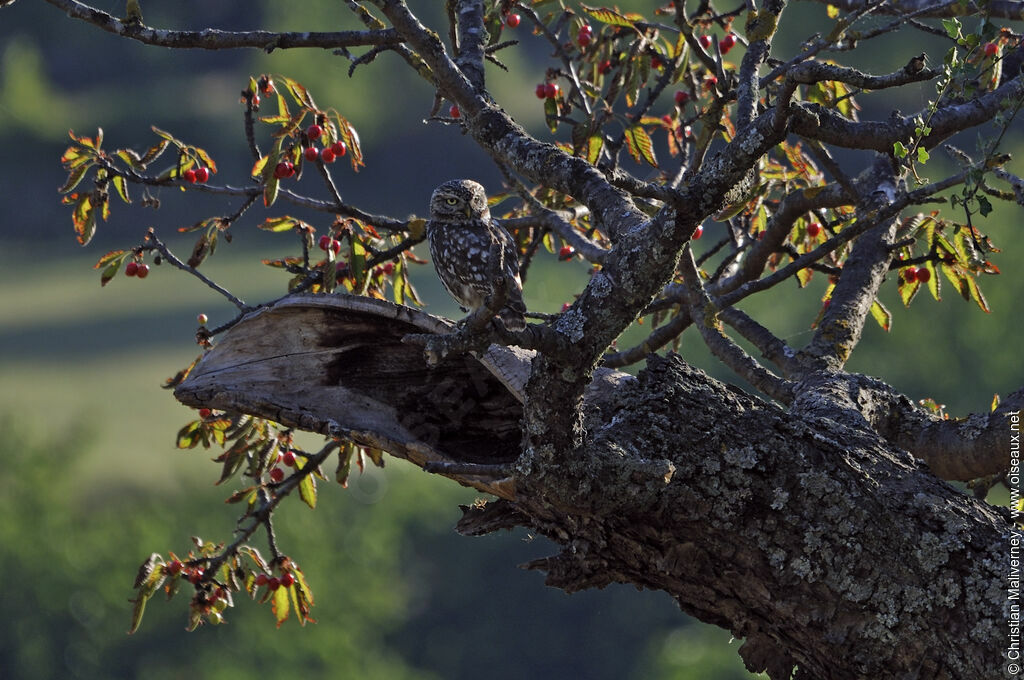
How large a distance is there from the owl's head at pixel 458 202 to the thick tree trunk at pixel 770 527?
4.29 ft

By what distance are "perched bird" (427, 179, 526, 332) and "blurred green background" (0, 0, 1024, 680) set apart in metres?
1.73

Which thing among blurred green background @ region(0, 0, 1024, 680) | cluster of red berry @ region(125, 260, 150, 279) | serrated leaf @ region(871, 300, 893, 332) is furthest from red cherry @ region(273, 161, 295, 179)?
blurred green background @ region(0, 0, 1024, 680)

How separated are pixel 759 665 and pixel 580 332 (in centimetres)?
79

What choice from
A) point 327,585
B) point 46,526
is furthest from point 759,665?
point 46,526

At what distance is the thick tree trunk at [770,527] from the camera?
1985mm

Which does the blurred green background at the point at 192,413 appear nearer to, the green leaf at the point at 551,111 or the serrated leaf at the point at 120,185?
the green leaf at the point at 551,111

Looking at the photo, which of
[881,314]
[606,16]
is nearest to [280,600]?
[606,16]

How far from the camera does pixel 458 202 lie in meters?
3.59

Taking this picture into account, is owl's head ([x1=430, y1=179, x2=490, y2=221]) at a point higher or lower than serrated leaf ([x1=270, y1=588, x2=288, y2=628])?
higher

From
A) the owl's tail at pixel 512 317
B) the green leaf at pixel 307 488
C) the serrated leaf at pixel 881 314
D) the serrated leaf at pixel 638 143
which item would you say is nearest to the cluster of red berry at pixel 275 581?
the green leaf at pixel 307 488

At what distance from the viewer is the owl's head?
3.59 m

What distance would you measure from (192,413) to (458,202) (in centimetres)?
1619

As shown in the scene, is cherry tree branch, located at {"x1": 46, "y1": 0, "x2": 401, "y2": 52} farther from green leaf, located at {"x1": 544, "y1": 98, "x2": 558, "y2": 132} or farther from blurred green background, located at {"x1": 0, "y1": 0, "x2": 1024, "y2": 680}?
blurred green background, located at {"x1": 0, "y1": 0, "x2": 1024, "y2": 680}

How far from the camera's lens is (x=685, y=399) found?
2.27 meters
